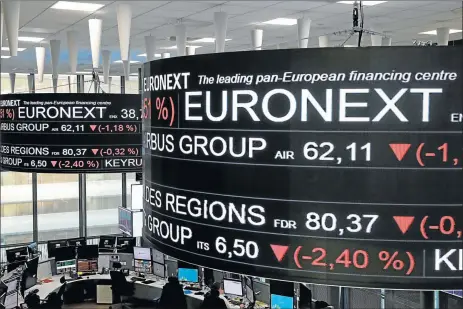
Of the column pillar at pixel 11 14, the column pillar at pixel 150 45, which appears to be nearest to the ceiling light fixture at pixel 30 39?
the column pillar at pixel 150 45

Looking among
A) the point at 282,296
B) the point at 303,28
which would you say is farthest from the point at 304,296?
the point at 303,28

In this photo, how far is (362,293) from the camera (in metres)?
12.8

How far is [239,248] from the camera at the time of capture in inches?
119

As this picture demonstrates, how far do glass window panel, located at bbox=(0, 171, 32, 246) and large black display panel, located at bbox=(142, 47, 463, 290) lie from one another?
18675 mm

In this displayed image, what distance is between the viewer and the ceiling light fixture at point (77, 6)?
9281 millimetres

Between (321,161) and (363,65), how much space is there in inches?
18.7

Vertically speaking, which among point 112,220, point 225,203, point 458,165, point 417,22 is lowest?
point 112,220

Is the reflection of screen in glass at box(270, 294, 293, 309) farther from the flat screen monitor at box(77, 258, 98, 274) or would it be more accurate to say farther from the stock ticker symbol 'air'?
the stock ticker symbol 'air'

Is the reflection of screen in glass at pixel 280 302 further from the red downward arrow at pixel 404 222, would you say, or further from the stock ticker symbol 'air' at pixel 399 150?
the stock ticker symbol 'air' at pixel 399 150

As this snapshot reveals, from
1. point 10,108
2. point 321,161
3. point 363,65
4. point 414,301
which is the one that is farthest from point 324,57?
point 414,301

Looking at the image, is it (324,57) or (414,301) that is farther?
(414,301)

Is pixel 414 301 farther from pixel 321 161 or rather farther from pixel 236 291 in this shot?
pixel 321 161

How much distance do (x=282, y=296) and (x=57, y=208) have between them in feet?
45.3

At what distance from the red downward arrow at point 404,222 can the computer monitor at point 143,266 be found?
1100 centimetres
